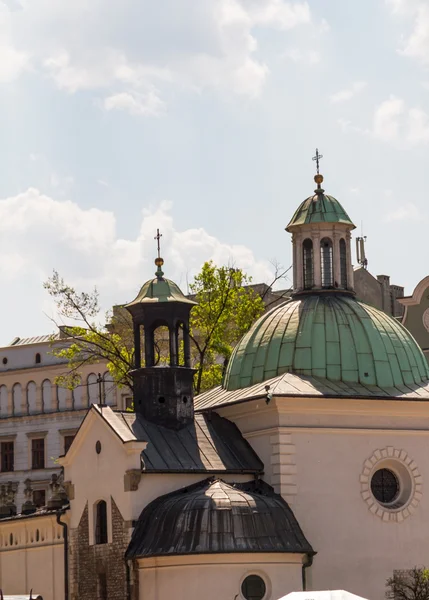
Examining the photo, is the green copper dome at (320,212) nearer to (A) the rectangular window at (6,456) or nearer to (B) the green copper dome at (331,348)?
(B) the green copper dome at (331,348)

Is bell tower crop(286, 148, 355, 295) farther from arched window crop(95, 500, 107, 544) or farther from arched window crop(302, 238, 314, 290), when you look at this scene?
arched window crop(95, 500, 107, 544)

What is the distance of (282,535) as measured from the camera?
35844mm

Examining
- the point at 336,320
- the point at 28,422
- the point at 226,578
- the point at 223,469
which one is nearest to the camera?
the point at 226,578

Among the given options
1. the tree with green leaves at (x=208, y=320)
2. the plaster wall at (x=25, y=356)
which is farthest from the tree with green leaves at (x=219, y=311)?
the plaster wall at (x=25, y=356)

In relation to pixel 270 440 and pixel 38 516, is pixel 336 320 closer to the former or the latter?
pixel 270 440

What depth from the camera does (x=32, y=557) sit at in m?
41.6

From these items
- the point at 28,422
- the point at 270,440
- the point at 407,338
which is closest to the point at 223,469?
the point at 270,440

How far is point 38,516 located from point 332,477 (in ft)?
27.9

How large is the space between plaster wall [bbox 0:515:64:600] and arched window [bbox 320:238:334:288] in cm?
1003

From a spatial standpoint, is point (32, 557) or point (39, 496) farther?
point (39, 496)

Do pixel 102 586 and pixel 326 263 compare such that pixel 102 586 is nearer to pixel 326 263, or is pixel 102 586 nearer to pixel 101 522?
pixel 101 522

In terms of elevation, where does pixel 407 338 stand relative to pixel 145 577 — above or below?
above

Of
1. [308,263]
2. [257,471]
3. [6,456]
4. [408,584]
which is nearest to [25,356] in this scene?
[6,456]

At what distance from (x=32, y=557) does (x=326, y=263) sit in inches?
458
